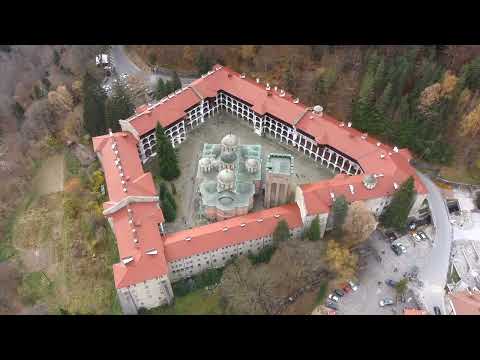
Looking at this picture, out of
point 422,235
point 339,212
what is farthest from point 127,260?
point 422,235

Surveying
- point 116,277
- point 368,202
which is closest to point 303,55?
point 368,202

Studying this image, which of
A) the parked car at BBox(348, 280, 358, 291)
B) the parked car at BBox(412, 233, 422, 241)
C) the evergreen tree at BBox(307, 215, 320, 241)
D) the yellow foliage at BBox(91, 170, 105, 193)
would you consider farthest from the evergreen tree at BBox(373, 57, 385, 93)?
the yellow foliage at BBox(91, 170, 105, 193)

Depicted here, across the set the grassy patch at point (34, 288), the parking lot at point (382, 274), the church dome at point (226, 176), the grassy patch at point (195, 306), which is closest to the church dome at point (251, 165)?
the church dome at point (226, 176)

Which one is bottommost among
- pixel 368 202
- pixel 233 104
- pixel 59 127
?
pixel 368 202

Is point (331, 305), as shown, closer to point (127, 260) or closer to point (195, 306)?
point (195, 306)

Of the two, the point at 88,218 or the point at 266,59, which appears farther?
the point at 266,59

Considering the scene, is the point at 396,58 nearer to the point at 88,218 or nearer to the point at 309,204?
the point at 309,204

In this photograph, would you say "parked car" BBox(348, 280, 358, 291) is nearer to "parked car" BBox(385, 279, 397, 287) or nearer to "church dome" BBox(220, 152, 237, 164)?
"parked car" BBox(385, 279, 397, 287)
